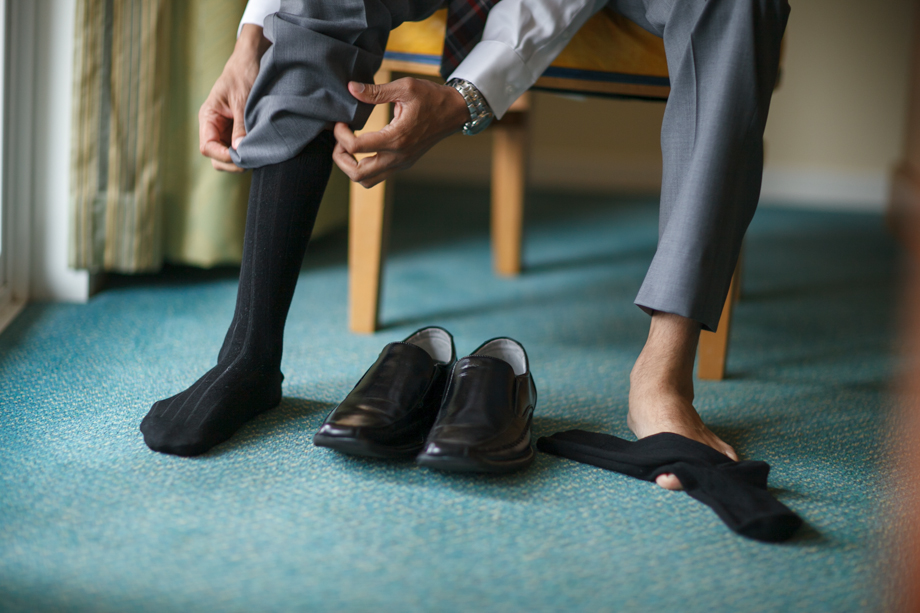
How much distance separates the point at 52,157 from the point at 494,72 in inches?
27.3

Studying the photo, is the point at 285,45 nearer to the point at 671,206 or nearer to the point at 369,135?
the point at 369,135

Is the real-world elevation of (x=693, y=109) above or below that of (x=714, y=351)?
above

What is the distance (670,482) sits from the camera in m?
0.63

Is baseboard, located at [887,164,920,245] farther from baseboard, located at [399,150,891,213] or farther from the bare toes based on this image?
the bare toes

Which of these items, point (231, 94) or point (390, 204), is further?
point (390, 204)

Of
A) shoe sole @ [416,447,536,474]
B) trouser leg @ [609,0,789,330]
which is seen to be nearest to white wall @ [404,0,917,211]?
trouser leg @ [609,0,789,330]

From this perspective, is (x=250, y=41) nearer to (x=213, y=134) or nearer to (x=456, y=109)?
(x=213, y=134)

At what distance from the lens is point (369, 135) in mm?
684

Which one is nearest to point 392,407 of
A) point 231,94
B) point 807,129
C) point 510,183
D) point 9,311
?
point 231,94

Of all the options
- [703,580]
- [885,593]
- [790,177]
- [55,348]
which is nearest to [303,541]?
[703,580]

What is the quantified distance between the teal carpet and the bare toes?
1 cm

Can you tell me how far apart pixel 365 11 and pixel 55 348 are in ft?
1.82

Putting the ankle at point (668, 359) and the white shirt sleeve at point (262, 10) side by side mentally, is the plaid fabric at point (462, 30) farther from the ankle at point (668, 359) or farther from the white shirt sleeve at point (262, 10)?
the ankle at point (668, 359)

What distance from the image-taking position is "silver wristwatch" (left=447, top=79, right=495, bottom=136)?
2.44 feet
